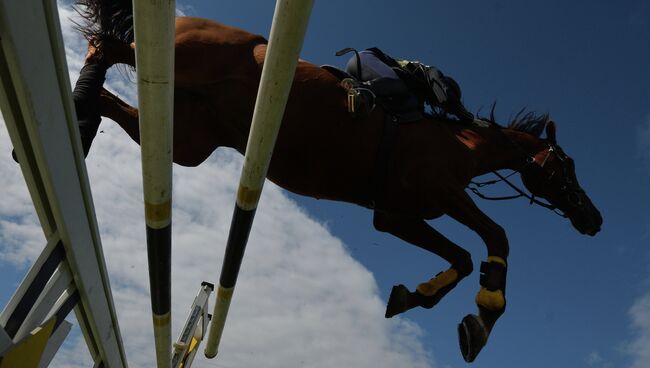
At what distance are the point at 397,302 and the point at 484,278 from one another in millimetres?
531

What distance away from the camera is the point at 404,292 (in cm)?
297

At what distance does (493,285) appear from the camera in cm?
267

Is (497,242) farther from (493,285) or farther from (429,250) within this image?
(429,250)

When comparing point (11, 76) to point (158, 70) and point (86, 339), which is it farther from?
point (86, 339)

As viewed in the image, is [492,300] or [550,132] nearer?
[492,300]

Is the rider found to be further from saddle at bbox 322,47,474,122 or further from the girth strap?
the girth strap

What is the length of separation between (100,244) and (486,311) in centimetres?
191

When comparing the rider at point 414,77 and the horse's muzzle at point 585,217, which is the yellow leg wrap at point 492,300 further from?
the horse's muzzle at point 585,217

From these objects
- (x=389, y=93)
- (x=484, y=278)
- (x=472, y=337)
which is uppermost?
(x=389, y=93)

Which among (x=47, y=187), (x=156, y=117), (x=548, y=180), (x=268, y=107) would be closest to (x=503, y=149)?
(x=548, y=180)

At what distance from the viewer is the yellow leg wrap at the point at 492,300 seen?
2590mm

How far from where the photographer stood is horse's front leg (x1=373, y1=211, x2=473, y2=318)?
2945mm

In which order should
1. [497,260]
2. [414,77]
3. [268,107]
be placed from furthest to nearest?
[414,77], [497,260], [268,107]

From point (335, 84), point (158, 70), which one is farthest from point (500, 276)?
point (158, 70)
